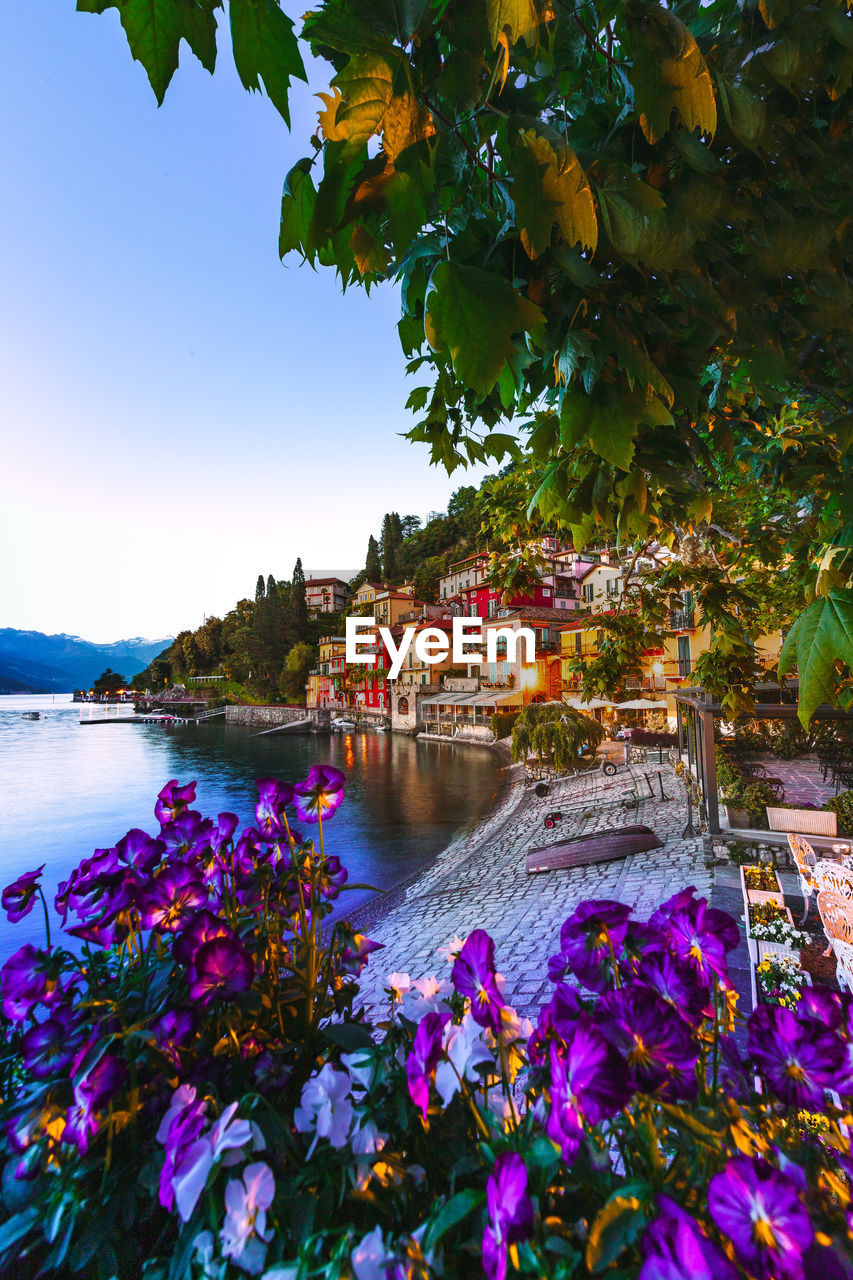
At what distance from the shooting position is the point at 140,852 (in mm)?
1340

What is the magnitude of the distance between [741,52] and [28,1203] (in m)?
2.23

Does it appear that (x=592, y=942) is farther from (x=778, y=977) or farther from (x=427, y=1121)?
(x=778, y=977)

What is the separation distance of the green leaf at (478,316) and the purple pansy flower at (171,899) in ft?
3.66

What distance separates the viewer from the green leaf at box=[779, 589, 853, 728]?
109cm

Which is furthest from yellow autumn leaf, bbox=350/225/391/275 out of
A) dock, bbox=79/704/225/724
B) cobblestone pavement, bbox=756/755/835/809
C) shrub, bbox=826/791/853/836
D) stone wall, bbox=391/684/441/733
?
dock, bbox=79/704/225/724

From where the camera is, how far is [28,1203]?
31.2 inches

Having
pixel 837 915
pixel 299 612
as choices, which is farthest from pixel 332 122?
pixel 299 612

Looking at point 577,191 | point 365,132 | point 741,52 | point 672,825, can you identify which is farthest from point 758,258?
point 672,825

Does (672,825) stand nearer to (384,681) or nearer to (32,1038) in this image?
(32,1038)

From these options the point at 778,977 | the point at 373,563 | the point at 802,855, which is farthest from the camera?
the point at 373,563

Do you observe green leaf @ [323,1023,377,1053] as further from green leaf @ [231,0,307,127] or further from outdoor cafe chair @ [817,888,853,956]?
outdoor cafe chair @ [817,888,853,956]

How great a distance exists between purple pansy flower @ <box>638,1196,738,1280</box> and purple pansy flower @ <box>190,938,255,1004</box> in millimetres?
671

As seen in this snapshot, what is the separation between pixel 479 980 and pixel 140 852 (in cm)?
90

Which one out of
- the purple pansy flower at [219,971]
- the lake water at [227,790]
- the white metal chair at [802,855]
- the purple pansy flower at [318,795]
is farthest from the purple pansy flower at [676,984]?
the white metal chair at [802,855]
